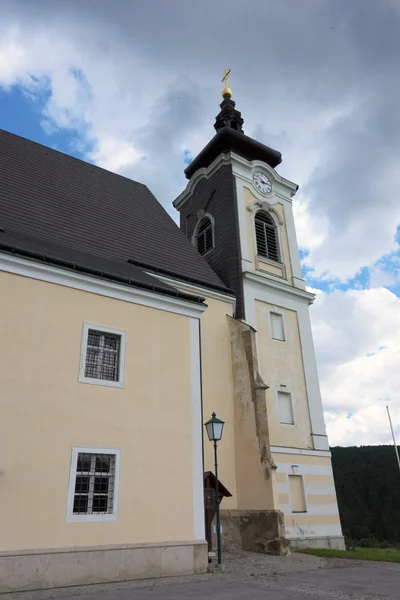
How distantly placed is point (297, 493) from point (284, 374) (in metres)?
4.41

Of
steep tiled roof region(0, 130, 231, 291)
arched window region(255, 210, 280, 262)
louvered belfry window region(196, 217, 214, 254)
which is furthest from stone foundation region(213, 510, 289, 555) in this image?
louvered belfry window region(196, 217, 214, 254)

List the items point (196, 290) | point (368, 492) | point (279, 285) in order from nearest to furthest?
1. point (196, 290)
2. point (279, 285)
3. point (368, 492)

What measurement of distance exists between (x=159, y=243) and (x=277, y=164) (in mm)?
11812

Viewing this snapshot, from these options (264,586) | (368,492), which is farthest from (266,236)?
(368,492)

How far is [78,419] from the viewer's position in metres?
9.95

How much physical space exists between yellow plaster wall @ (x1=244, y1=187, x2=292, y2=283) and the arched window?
37cm

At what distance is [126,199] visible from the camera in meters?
19.6

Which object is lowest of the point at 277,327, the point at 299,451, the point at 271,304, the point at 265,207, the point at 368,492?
the point at 299,451

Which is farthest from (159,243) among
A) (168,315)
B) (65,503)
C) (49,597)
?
(49,597)

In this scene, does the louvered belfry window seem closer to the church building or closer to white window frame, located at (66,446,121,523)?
the church building

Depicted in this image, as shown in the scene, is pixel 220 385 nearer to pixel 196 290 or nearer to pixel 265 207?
pixel 196 290

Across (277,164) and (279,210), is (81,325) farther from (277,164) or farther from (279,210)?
(277,164)

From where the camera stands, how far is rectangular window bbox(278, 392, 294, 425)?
1820 centimetres

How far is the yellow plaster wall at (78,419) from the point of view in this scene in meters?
8.97
